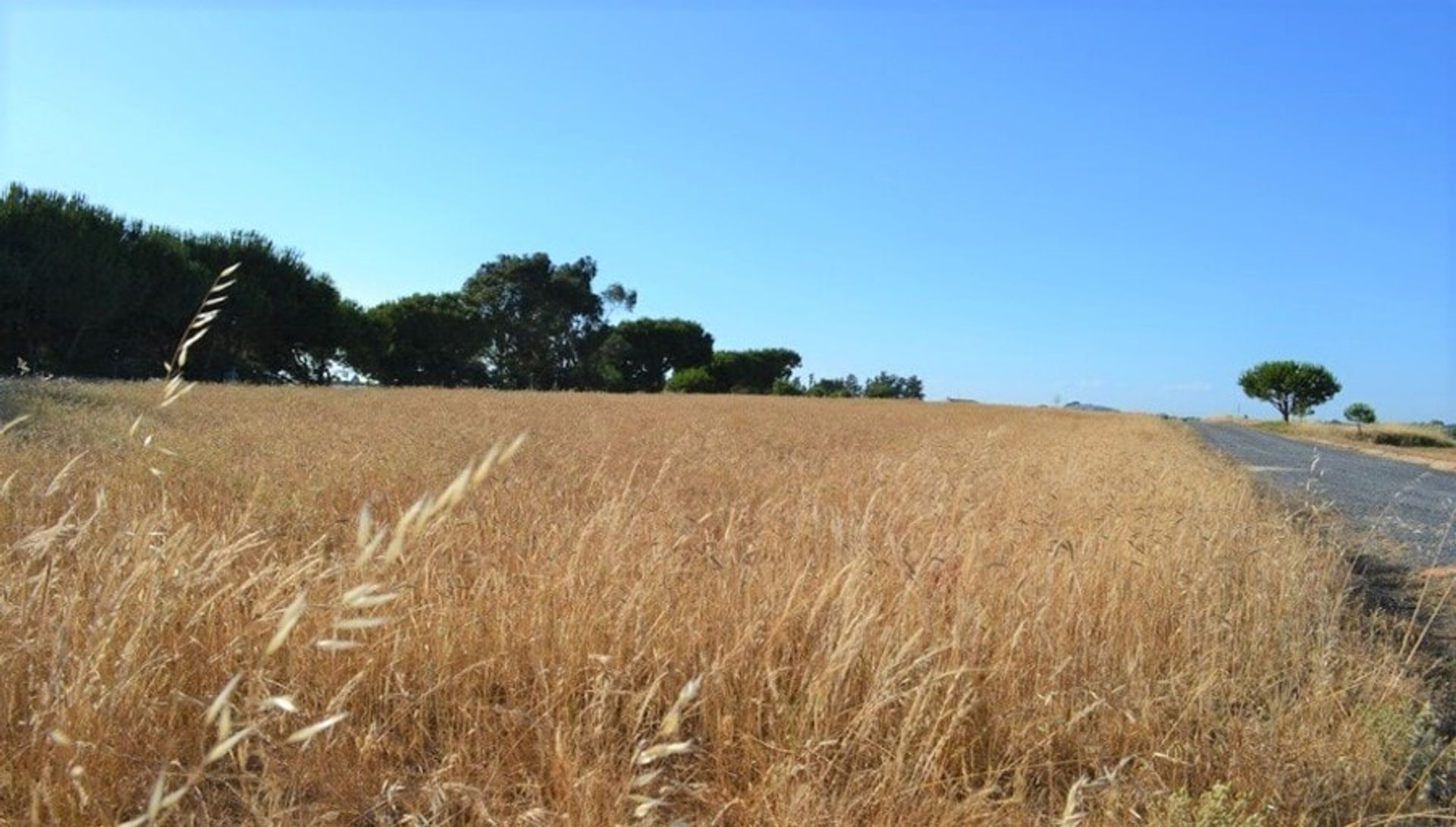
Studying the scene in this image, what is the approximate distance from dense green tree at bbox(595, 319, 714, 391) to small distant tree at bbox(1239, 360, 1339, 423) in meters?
45.8

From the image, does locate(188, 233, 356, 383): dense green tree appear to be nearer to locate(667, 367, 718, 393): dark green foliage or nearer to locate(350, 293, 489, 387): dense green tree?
locate(350, 293, 489, 387): dense green tree

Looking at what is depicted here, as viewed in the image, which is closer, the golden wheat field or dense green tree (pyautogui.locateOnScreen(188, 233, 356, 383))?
the golden wheat field

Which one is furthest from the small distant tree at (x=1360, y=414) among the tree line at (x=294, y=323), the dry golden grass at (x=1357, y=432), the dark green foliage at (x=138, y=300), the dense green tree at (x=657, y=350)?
the dark green foliage at (x=138, y=300)

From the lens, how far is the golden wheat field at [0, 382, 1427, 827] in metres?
1.93

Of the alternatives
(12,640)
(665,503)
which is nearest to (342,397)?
(665,503)

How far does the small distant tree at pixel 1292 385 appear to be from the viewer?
220 ft

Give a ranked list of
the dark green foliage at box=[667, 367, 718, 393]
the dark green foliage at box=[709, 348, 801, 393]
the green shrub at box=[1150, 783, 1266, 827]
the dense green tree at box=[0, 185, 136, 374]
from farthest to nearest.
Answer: the dark green foliage at box=[709, 348, 801, 393]
the dark green foliage at box=[667, 367, 718, 393]
the dense green tree at box=[0, 185, 136, 374]
the green shrub at box=[1150, 783, 1266, 827]

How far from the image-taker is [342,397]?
20188 mm

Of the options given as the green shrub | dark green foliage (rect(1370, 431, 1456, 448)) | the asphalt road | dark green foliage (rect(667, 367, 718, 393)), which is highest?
dark green foliage (rect(667, 367, 718, 393))

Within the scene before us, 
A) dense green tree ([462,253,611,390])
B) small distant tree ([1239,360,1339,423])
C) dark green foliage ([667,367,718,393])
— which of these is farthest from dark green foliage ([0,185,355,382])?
small distant tree ([1239,360,1339,423])

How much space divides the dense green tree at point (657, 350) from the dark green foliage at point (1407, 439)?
43.0 metres

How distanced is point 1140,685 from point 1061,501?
2.81 metres

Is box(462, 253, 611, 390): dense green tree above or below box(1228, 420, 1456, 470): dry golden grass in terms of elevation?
above

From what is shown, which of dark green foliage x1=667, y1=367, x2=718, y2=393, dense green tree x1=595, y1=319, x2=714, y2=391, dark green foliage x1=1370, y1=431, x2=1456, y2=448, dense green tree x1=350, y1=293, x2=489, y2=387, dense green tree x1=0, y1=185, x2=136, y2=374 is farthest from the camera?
dense green tree x1=595, y1=319, x2=714, y2=391
